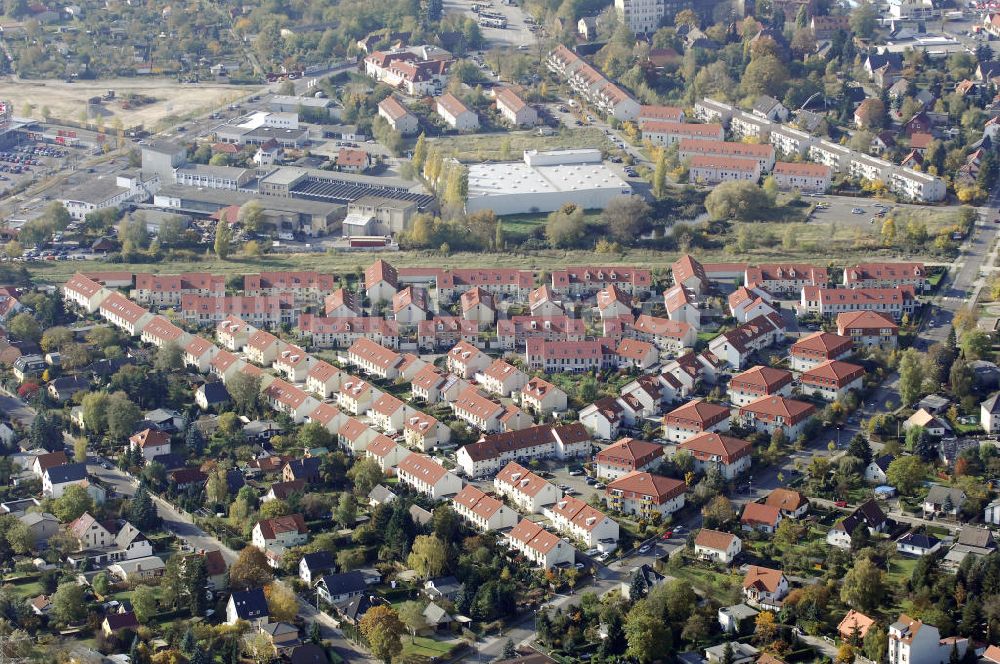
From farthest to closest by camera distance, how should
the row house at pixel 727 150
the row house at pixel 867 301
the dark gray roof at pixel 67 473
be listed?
the row house at pixel 727 150, the row house at pixel 867 301, the dark gray roof at pixel 67 473

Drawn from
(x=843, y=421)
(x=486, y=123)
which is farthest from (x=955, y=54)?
(x=843, y=421)

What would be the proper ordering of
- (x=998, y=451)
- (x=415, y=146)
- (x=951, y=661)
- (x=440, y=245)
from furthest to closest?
1. (x=415, y=146)
2. (x=440, y=245)
3. (x=998, y=451)
4. (x=951, y=661)

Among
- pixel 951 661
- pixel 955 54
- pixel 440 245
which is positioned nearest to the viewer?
pixel 951 661

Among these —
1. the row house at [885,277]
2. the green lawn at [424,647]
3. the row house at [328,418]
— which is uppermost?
the row house at [885,277]

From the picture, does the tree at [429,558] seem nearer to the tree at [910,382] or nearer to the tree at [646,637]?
the tree at [646,637]

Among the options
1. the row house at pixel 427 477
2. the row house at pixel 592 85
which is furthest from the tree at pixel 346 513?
the row house at pixel 592 85

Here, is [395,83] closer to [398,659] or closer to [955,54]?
[955,54]
